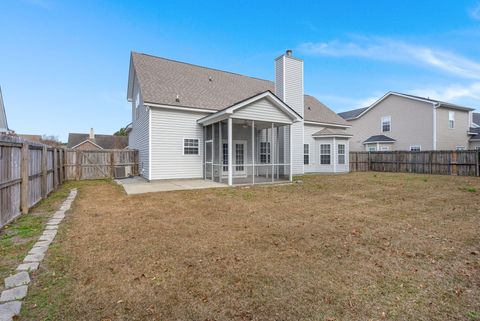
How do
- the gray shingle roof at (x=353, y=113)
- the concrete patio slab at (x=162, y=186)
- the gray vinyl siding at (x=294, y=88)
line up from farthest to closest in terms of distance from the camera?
the gray shingle roof at (x=353, y=113) → the gray vinyl siding at (x=294, y=88) → the concrete patio slab at (x=162, y=186)

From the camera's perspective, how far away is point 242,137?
14.9 m

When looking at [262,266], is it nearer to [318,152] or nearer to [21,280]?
[21,280]

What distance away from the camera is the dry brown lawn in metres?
2.35

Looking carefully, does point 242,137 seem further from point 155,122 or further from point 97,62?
point 97,62

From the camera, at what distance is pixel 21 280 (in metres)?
2.86

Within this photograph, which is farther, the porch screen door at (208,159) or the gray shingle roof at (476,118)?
the gray shingle roof at (476,118)

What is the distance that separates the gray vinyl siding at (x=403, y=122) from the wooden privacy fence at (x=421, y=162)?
4766 millimetres

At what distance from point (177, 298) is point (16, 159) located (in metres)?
5.85

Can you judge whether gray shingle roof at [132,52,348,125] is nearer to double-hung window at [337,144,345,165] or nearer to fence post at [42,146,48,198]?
double-hung window at [337,144,345,165]

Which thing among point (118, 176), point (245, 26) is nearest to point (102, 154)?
point (118, 176)

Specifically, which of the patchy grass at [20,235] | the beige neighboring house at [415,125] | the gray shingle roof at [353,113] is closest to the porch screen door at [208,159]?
the patchy grass at [20,235]

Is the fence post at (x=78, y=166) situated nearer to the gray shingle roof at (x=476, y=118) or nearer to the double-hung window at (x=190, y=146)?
the double-hung window at (x=190, y=146)

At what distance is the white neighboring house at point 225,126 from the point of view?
1221 cm

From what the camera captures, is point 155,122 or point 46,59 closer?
point 155,122
